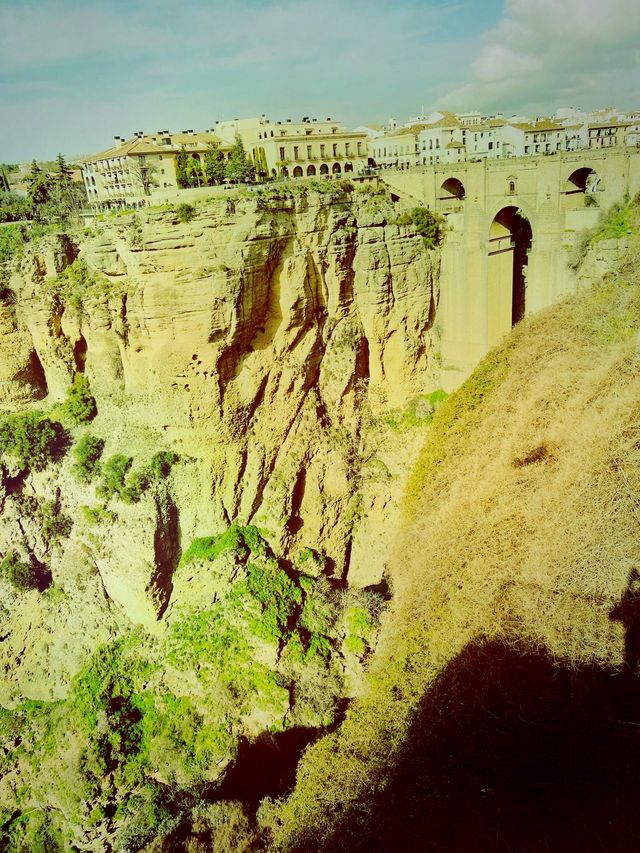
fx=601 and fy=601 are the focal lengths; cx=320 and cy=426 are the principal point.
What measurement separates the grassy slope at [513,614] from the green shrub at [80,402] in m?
10.4

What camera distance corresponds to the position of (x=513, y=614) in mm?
10547

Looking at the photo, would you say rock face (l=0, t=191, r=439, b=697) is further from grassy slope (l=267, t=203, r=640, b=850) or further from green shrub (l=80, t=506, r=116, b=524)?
grassy slope (l=267, t=203, r=640, b=850)

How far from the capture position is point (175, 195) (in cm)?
1700

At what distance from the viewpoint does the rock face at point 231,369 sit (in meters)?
16.0

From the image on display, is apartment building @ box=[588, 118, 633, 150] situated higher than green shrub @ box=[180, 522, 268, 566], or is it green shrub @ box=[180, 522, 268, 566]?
apartment building @ box=[588, 118, 633, 150]

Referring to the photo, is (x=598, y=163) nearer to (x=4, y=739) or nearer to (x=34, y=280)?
(x=34, y=280)

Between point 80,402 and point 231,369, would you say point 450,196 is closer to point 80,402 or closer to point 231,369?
point 231,369

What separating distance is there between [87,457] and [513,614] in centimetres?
1243

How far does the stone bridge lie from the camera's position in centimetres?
1617

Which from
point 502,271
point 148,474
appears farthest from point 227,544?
point 502,271

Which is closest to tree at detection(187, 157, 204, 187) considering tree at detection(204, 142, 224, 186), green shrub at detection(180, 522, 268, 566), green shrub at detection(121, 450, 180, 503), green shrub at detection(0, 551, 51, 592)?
tree at detection(204, 142, 224, 186)

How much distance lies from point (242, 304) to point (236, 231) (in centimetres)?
187

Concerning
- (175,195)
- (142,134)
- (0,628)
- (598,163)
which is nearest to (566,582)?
(598,163)

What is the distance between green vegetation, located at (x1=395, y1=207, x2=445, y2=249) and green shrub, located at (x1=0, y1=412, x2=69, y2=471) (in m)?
12.2
